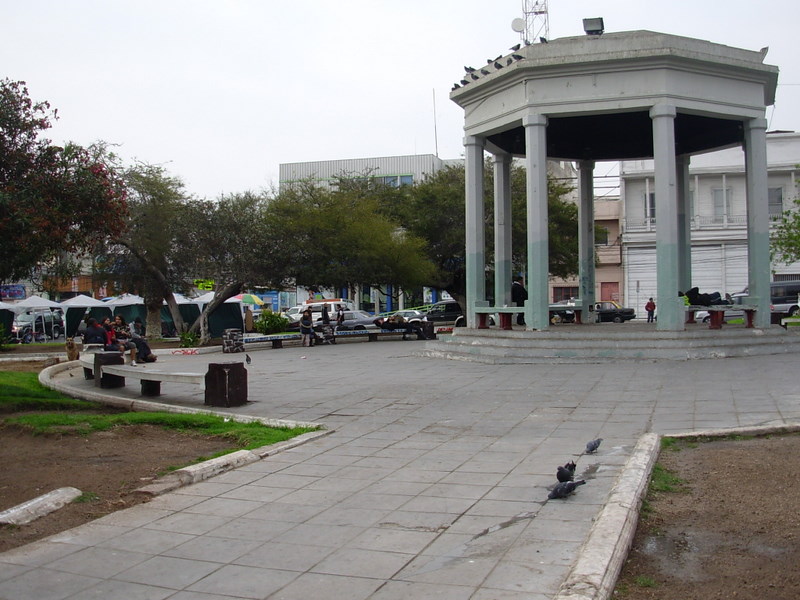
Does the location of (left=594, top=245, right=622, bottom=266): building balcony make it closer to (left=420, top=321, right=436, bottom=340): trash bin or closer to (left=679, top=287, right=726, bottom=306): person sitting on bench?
(left=420, top=321, right=436, bottom=340): trash bin

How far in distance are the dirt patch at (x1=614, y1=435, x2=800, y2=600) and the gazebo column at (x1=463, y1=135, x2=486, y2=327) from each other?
12.1 meters

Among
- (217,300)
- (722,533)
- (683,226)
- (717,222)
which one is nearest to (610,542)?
(722,533)

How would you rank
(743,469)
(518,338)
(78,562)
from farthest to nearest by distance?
(518,338)
(743,469)
(78,562)

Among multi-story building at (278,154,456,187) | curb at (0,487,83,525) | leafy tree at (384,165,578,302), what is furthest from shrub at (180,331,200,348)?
multi-story building at (278,154,456,187)

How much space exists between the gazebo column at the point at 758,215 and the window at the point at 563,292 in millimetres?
35501

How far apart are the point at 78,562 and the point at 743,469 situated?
5.36m

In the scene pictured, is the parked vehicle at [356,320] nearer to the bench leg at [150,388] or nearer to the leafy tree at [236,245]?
the leafy tree at [236,245]

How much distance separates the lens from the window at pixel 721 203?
43.0 metres

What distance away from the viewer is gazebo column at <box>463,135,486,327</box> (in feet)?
62.8

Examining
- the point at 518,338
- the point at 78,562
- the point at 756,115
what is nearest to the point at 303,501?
the point at 78,562

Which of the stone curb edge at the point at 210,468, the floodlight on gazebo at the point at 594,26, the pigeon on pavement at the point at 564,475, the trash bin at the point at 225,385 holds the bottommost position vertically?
the stone curb edge at the point at 210,468

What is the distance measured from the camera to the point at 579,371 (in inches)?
560

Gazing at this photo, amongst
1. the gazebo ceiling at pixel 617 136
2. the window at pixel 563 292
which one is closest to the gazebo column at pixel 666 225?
the gazebo ceiling at pixel 617 136

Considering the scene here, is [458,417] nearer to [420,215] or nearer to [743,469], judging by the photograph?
[743,469]
